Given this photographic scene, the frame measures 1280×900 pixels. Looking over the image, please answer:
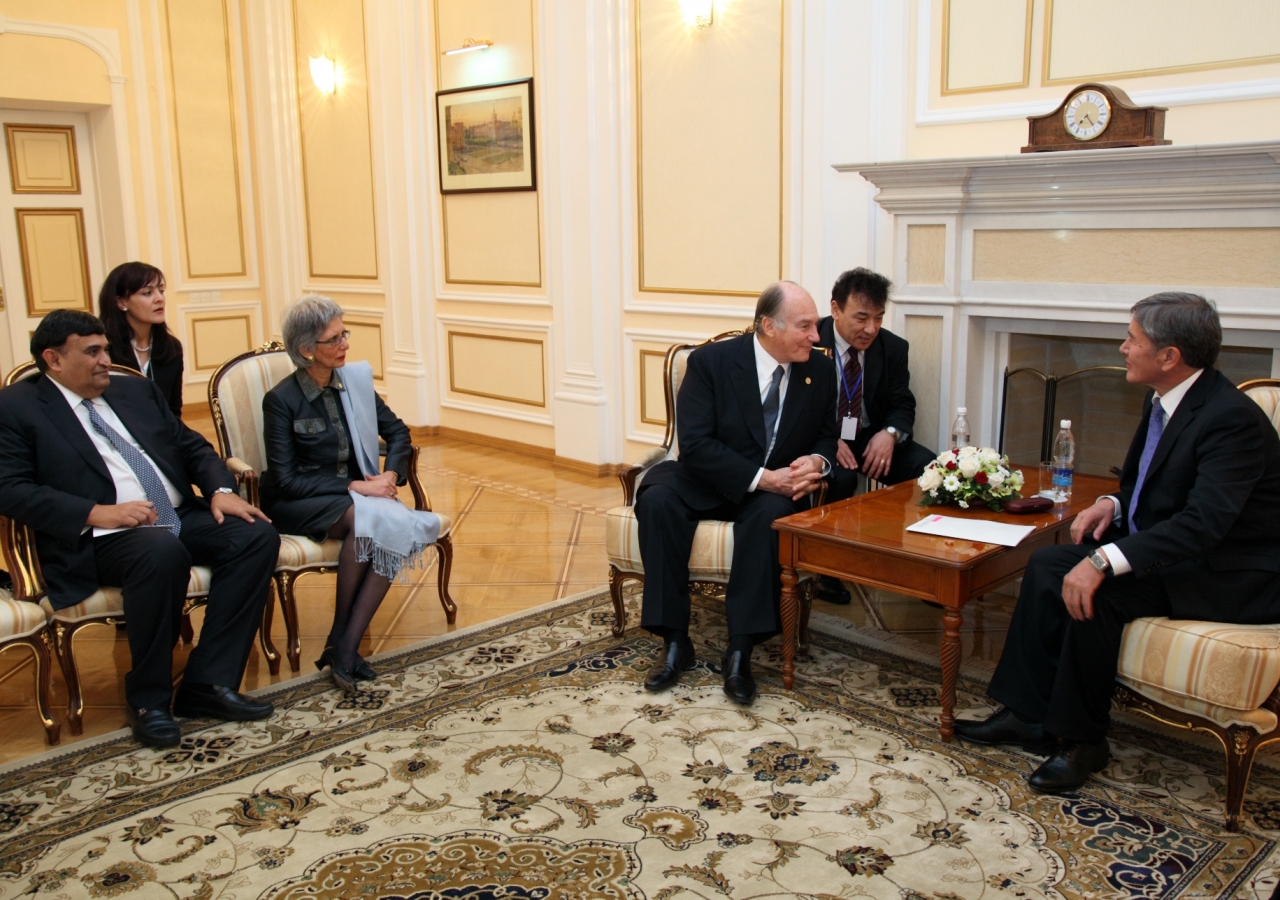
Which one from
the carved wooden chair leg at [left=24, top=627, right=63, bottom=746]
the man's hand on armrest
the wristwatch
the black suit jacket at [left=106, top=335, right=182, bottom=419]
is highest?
the black suit jacket at [left=106, top=335, right=182, bottom=419]

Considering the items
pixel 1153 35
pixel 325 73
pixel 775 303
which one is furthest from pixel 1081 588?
pixel 325 73

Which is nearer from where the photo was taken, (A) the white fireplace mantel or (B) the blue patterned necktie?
(B) the blue patterned necktie

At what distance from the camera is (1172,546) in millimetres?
2811

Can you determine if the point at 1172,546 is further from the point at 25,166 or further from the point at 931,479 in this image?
the point at 25,166

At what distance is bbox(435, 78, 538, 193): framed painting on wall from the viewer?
7.04m

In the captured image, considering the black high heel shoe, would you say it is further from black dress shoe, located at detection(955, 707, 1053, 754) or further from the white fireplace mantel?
the white fireplace mantel

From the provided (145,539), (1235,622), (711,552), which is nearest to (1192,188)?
(1235,622)

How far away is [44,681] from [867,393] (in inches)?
119

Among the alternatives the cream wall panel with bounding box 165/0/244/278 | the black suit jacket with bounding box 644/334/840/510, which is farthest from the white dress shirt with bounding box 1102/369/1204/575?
the cream wall panel with bounding box 165/0/244/278

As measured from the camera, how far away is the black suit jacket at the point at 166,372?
4.28 metres

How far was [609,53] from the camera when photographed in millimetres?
6336

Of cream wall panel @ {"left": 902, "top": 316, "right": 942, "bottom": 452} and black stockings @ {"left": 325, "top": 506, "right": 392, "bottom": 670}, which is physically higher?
cream wall panel @ {"left": 902, "top": 316, "right": 942, "bottom": 452}

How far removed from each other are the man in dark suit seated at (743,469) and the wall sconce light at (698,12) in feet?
8.43

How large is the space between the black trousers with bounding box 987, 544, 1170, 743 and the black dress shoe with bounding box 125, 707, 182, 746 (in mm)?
2373
